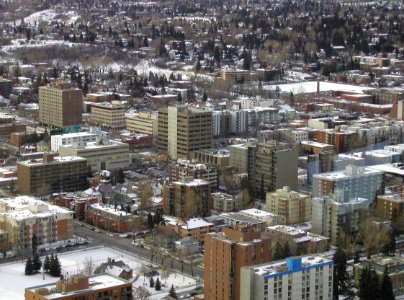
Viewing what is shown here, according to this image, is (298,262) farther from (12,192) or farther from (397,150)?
(397,150)

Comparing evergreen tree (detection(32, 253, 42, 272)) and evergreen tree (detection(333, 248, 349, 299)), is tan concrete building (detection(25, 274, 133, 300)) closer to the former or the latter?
evergreen tree (detection(32, 253, 42, 272))

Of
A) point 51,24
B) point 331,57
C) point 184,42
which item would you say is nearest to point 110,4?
point 51,24

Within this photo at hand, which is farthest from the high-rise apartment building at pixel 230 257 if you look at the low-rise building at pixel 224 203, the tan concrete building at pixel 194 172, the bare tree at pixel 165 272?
the tan concrete building at pixel 194 172

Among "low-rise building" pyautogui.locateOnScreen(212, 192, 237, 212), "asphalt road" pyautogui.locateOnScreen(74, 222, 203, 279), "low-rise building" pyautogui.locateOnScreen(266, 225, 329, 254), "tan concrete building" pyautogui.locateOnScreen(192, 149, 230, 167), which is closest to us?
"asphalt road" pyautogui.locateOnScreen(74, 222, 203, 279)

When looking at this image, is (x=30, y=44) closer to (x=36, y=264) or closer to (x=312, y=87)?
(x=312, y=87)

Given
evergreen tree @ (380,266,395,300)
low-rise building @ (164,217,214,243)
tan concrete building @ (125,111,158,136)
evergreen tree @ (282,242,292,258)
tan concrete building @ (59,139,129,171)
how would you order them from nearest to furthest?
evergreen tree @ (380,266,395,300) < evergreen tree @ (282,242,292,258) < low-rise building @ (164,217,214,243) < tan concrete building @ (59,139,129,171) < tan concrete building @ (125,111,158,136)

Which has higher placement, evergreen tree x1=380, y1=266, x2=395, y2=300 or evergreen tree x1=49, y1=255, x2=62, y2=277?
evergreen tree x1=380, y1=266, x2=395, y2=300

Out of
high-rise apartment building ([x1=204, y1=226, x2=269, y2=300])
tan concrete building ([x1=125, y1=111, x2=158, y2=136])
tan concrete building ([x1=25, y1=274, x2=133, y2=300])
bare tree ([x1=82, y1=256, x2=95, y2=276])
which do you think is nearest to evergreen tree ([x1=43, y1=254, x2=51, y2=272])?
bare tree ([x1=82, y1=256, x2=95, y2=276])
